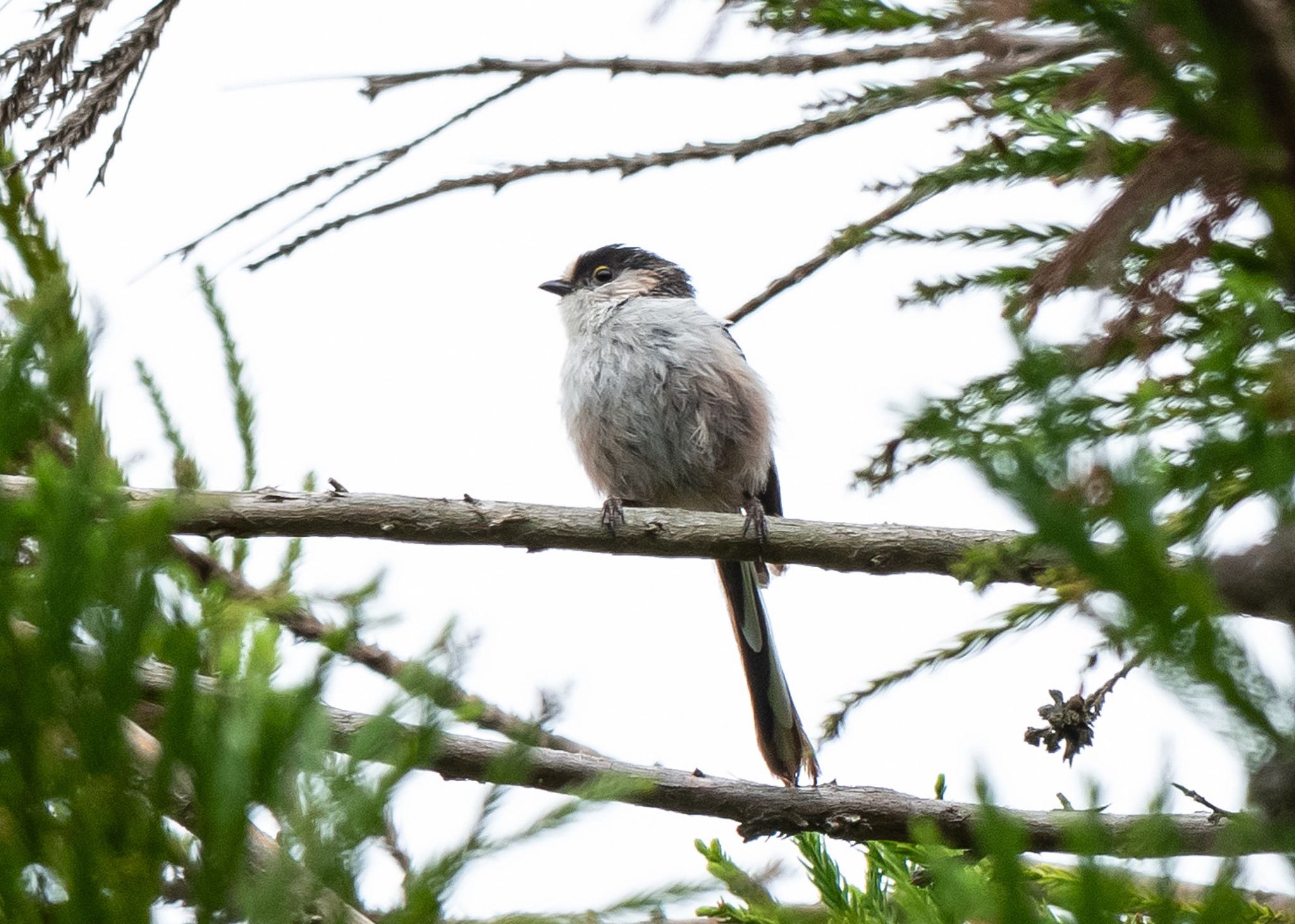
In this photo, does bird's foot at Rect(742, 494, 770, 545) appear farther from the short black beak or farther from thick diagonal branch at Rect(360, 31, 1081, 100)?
the short black beak

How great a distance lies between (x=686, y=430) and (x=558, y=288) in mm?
1536

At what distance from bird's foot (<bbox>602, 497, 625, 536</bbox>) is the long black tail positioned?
6.33 feet

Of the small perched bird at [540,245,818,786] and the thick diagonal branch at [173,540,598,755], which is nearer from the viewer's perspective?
the thick diagonal branch at [173,540,598,755]

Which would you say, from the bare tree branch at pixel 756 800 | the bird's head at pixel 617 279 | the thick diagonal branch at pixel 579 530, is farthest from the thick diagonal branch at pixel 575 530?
the bird's head at pixel 617 279

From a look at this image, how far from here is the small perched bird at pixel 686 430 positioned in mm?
6082

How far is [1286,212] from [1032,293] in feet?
1.93

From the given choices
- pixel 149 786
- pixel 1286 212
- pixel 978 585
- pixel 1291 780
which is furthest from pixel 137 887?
pixel 978 585

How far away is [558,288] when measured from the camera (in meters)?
7.18

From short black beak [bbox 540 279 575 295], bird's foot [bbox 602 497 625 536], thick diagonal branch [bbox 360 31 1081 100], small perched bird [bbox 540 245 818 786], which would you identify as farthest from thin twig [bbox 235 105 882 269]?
short black beak [bbox 540 279 575 295]

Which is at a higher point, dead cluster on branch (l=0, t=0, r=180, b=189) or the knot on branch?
dead cluster on branch (l=0, t=0, r=180, b=189)

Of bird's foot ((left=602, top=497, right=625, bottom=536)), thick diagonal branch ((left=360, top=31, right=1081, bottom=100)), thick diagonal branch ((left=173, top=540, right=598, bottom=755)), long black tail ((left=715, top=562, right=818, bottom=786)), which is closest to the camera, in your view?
thick diagonal branch ((left=360, top=31, right=1081, bottom=100))

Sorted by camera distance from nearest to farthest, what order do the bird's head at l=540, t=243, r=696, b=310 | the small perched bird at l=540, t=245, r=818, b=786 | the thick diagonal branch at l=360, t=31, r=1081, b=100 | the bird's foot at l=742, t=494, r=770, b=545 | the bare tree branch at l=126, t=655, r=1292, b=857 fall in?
1. the thick diagonal branch at l=360, t=31, r=1081, b=100
2. the bare tree branch at l=126, t=655, r=1292, b=857
3. the bird's foot at l=742, t=494, r=770, b=545
4. the small perched bird at l=540, t=245, r=818, b=786
5. the bird's head at l=540, t=243, r=696, b=310

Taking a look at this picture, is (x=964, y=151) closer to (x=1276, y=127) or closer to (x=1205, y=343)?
(x=1205, y=343)

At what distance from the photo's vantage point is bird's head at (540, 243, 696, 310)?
23.1 ft
